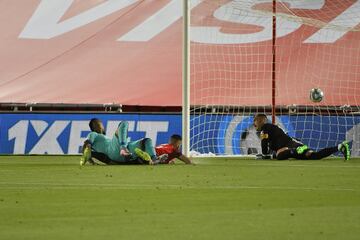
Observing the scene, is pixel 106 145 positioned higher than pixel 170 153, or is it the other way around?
pixel 106 145

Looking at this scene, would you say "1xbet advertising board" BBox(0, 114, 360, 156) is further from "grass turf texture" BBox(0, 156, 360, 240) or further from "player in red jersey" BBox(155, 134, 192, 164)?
"grass turf texture" BBox(0, 156, 360, 240)

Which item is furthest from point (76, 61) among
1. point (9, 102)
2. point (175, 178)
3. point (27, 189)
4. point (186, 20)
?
point (27, 189)

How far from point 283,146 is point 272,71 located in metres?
3.57

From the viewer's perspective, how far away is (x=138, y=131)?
832 inches

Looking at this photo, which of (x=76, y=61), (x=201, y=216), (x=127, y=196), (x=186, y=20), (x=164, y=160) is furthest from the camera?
(x=76, y=61)

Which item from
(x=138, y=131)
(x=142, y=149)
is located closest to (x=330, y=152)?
(x=142, y=149)

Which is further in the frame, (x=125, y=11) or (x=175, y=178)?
(x=125, y=11)

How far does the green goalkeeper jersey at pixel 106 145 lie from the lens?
16328 mm

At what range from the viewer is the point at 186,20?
17844mm

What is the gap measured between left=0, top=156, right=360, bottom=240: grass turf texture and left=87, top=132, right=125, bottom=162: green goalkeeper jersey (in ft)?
4.77

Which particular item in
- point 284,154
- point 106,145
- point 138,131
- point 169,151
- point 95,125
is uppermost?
point 95,125

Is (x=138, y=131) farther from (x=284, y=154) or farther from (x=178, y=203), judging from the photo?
(x=178, y=203)

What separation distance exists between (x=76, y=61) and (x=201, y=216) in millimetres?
15602

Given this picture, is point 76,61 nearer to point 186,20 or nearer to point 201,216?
point 186,20
